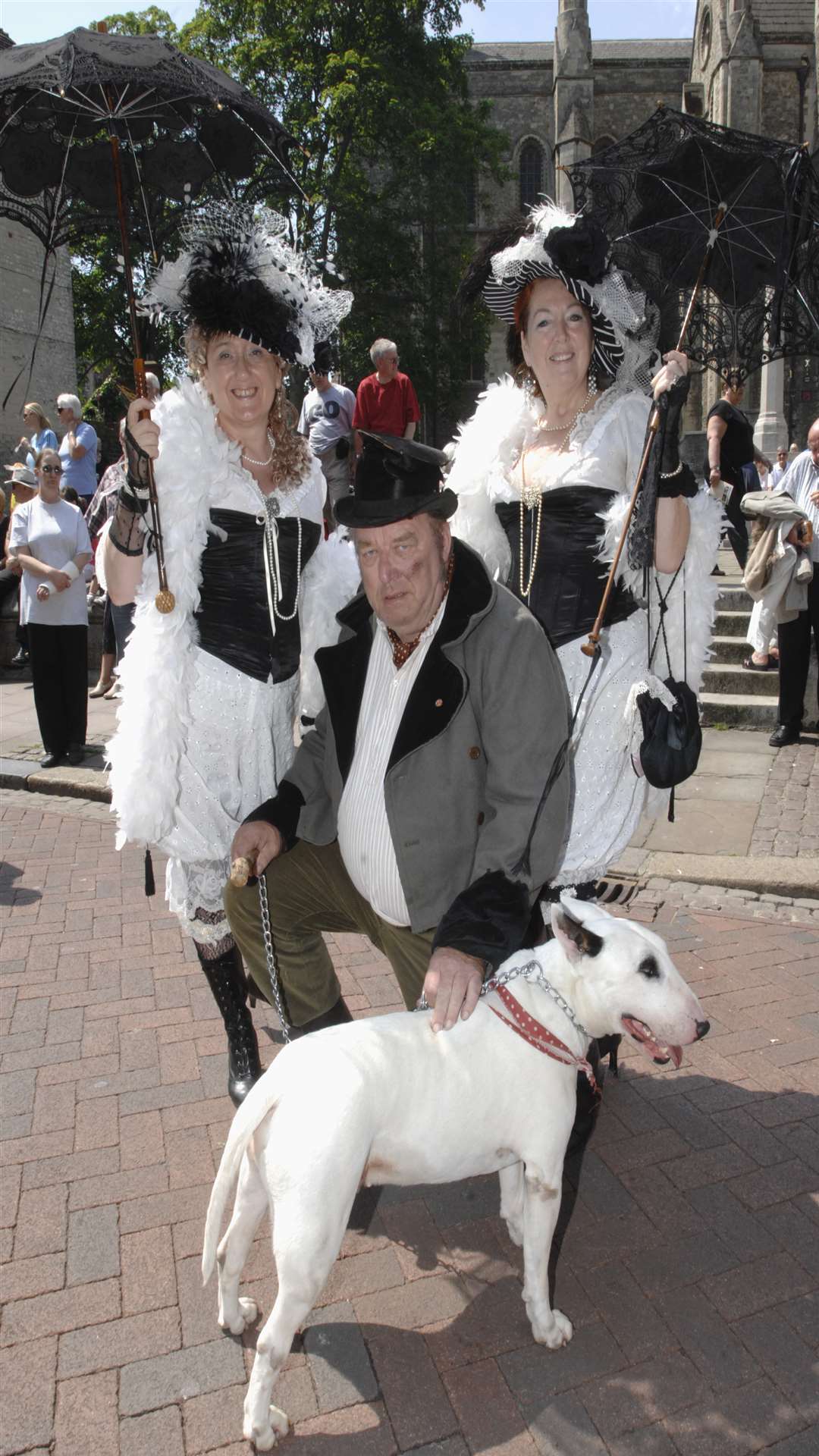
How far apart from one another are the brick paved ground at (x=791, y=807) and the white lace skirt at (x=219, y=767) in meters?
3.31

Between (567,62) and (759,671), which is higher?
(567,62)

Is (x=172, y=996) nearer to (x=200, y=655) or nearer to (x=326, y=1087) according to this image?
(x=200, y=655)

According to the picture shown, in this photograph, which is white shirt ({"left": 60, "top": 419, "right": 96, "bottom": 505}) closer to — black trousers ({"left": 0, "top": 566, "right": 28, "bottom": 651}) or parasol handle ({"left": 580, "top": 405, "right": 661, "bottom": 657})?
black trousers ({"left": 0, "top": 566, "right": 28, "bottom": 651})

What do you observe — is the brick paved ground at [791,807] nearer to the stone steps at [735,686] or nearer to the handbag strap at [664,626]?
the stone steps at [735,686]

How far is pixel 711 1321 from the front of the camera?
2.37 metres

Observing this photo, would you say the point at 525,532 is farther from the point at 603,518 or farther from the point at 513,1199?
the point at 513,1199

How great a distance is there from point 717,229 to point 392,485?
139 centimetres

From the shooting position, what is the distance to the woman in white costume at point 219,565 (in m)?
2.89

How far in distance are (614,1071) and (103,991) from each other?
2057mm

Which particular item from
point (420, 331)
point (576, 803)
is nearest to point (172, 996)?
point (576, 803)

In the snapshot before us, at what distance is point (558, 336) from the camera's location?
290 centimetres

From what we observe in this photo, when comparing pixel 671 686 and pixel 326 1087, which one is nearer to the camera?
pixel 326 1087

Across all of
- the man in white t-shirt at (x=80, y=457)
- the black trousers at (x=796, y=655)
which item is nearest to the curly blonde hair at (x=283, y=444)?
the black trousers at (x=796, y=655)

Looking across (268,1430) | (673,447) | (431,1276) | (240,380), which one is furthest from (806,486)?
(268,1430)
